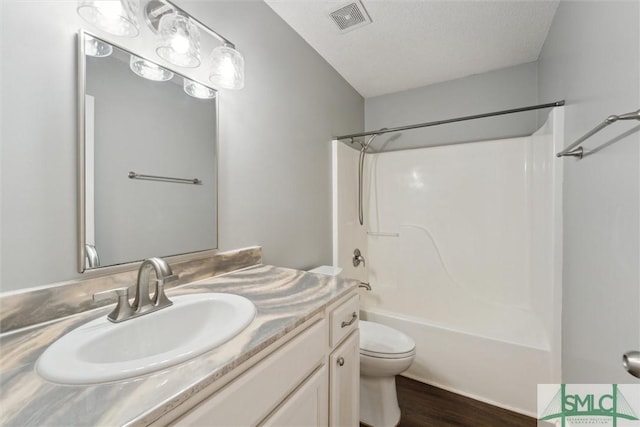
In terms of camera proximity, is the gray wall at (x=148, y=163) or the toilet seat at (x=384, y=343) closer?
the gray wall at (x=148, y=163)

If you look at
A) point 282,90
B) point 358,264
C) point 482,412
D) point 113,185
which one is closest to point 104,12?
point 113,185

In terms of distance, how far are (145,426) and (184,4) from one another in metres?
1.38

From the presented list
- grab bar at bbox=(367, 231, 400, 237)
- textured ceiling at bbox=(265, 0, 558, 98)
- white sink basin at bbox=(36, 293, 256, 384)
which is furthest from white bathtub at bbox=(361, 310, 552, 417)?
textured ceiling at bbox=(265, 0, 558, 98)

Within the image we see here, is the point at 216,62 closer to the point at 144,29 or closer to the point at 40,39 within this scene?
the point at 144,29

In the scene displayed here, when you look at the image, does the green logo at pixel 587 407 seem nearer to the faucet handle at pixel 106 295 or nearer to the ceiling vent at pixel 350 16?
the faucet handle at pixel 106 295

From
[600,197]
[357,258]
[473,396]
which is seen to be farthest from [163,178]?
[473,396]

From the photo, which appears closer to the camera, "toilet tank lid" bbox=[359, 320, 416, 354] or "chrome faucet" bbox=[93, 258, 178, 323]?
"chrome faucet" bbox=[93, 258, 178, 323]

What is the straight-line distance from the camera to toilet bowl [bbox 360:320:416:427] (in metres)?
1.43

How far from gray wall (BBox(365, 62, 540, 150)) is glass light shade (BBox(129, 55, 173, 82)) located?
200 cm

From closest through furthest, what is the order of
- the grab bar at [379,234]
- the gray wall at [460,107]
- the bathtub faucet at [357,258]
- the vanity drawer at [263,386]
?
the vanity drawer at [263,386]
the gray wall at [460,107]
the bathtub faucet at [357,258]
the grab bar at [379,234]

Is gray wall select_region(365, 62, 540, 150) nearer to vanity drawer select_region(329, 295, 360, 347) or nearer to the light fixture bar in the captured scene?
the light fixture bar

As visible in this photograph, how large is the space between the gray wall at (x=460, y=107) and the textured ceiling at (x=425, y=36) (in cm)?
10

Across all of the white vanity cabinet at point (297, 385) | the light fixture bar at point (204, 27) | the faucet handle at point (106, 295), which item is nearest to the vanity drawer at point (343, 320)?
the white vanity cabinet at point (297, 385)

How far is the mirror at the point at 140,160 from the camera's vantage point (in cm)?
79
